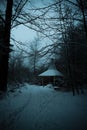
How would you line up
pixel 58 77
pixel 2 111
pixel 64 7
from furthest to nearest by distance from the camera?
1. pixel 58 77
2. pixel 64 7
3. pixel 2 111

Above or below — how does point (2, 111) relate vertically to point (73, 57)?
below

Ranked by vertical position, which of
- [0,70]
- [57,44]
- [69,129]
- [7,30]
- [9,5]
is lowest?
[69,129]

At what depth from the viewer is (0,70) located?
40.5 feet

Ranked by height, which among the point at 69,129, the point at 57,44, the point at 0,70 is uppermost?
the point at 57,44

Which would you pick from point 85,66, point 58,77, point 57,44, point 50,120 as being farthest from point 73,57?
point 58,77

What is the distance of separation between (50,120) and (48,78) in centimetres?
3141

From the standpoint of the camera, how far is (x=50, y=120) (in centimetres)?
683

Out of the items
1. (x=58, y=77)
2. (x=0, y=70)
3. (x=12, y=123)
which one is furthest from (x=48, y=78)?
(x=12, y=123)

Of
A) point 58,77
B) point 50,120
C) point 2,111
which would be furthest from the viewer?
point 58,77

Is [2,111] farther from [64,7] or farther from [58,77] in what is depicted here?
[58,77]

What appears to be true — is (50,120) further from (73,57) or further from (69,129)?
(73,57)

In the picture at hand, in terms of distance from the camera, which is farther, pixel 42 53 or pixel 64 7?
pixel 64 7

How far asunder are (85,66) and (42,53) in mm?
12750

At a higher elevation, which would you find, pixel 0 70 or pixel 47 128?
pixel 0 70
